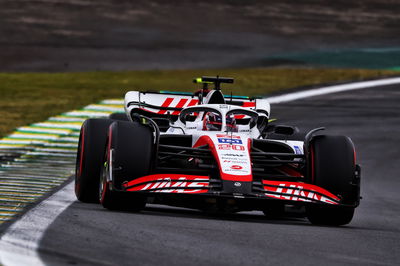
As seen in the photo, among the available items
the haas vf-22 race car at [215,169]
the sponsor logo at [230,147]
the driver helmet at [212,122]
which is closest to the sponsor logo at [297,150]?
the haas vf-22 race car at [215,169]

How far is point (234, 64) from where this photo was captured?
91.7 ft

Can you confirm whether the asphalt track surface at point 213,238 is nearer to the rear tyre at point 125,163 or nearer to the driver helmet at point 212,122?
the rear tyre at point 125,163

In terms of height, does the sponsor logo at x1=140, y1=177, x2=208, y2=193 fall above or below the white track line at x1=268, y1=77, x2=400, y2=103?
above

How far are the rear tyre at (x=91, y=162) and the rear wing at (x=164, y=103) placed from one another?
6.42 ft

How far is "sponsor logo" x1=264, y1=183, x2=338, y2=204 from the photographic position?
32.2 ft

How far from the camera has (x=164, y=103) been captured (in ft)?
43.8

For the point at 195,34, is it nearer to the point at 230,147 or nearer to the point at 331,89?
the point at 331,89

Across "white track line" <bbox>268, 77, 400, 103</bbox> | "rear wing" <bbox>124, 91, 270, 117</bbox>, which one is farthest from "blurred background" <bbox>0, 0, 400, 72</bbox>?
"rear wing" <bbox>124, 91, 270, 117</bbox>

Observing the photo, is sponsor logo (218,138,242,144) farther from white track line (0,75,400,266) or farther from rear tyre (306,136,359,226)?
white track line (0,75,400,266)

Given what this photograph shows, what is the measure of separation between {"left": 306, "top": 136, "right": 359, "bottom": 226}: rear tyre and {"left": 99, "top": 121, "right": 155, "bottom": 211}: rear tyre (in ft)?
5.51

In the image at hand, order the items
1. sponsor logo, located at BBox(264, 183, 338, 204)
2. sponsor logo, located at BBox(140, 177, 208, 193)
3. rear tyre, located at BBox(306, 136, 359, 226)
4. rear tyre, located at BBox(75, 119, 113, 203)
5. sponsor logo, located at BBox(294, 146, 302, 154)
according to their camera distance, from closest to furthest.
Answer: sponsor logo, located at BBox(140, 177, 208, 193) → sponsor logo, located at BBox(264, 183, 338, 204) → rear tyre, located at BBox(306, 136, 359, 226) → rear tyre, located at BBox(75, 119, 113, 203) → sponsor logo, located at BBox(294, 146, 302, 154)

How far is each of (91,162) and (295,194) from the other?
2402mm

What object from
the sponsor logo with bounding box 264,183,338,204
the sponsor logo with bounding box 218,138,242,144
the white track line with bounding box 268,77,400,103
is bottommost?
the white track line with bounding box 268,77,400,103

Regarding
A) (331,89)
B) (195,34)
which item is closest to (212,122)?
(331,89)
